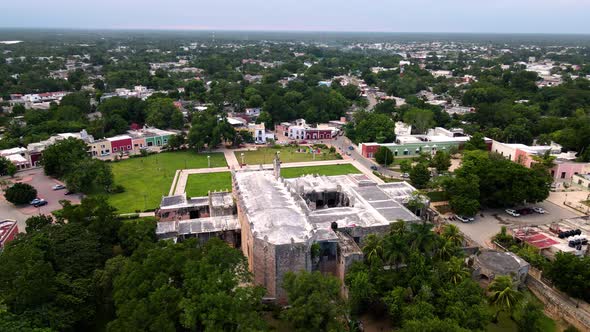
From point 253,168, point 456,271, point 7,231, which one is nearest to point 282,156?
point 253,168

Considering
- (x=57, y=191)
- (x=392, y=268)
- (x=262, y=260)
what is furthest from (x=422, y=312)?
(x=57, y=191)

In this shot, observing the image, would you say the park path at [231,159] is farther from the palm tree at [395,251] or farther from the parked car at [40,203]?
the palm tree at [395,251]

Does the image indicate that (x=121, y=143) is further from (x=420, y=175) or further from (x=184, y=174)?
(x=420, y=175)

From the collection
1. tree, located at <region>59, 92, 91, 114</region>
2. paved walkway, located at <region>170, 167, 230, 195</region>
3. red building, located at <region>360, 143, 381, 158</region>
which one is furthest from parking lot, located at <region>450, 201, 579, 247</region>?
tree, located at <region>59, 92, 91, 114</region>

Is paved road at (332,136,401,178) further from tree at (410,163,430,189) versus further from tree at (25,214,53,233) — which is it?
tree at (25,214,53,233)

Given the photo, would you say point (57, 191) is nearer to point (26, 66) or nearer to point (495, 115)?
point (495, 115)

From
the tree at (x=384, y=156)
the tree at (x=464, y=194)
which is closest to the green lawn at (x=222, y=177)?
the tree at (x=384, y=156)
